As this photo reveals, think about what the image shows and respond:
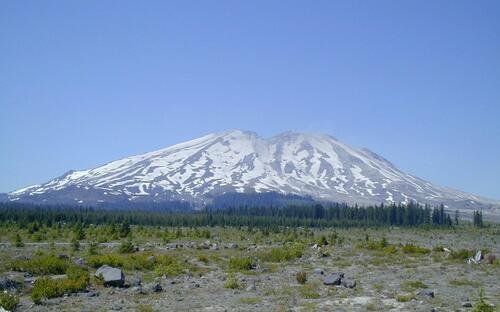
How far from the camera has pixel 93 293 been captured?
62.5ft

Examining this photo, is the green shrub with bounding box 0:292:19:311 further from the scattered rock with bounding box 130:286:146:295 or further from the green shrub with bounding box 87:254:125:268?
the green shrub with bounding box 87:254:125:268

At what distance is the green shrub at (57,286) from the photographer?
1803cm

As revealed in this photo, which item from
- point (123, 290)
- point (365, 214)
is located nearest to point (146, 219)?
point (365, 214)

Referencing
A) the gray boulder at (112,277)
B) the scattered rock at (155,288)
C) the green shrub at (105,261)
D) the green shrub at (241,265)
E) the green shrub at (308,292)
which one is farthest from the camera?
the green shrub at (241,265)

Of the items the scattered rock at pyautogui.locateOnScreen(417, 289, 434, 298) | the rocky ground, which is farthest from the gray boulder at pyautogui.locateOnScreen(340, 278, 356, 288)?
the scattered rock at pyautogui.locateOnScreen(417, 289, 434, 298)

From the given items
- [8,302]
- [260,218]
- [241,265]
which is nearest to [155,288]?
[8,302]

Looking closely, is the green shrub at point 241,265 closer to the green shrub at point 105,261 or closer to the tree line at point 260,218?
the green shrub at point 105,261

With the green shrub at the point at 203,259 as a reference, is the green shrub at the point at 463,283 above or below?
above

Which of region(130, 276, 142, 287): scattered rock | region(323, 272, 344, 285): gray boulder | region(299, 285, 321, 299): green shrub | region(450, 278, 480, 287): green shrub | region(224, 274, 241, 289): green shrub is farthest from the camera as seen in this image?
region(450, 278, 480, 287): green shrub

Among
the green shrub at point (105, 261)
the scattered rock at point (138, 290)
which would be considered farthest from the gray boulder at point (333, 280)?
the green shrub at point (105, 261)

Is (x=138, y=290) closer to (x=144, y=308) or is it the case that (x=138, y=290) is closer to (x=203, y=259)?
(x=144, y=308)

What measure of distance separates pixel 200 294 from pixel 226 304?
233 cm

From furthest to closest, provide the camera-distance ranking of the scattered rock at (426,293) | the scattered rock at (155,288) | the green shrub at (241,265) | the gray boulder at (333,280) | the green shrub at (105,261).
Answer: the green shrub at (241,265), the green shrub at (105,261), the gray boulder at (333,280), the scattered rock at (155,288), the scattered rock at (426,293)

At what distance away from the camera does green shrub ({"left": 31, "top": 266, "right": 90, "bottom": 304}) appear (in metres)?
18.0
